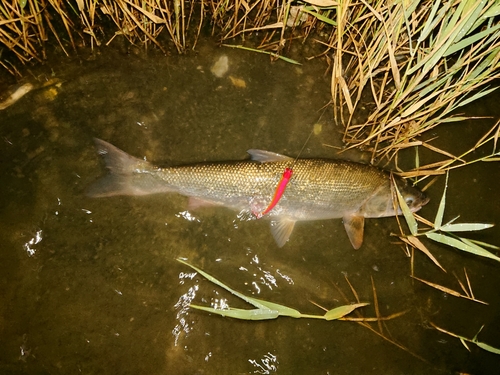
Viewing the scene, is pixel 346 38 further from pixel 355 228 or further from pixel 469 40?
pixel 355 228

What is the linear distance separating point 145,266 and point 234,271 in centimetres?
73

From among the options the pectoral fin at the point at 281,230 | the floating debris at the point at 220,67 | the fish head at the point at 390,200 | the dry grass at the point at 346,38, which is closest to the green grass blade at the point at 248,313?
the pectoral fin at the point at 281,230

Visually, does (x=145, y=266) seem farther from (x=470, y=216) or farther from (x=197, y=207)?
(x=470, y=216)

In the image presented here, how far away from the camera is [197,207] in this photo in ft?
9.94

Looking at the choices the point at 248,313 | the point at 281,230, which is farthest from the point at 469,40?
the point at 248,313

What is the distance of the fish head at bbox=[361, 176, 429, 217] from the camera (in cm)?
308

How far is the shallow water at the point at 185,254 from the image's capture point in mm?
2676

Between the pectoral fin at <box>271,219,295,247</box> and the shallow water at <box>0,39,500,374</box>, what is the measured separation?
0.31ft

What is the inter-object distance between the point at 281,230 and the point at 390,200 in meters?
1.00

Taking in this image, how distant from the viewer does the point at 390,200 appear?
121 inches

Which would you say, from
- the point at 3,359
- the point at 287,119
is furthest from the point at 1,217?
the point at 287,119

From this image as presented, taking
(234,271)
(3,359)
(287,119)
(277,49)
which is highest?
(277,49)

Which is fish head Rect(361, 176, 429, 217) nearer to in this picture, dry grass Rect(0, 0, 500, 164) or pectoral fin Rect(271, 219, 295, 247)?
dry grass Rect(0, 0, 500, 164)

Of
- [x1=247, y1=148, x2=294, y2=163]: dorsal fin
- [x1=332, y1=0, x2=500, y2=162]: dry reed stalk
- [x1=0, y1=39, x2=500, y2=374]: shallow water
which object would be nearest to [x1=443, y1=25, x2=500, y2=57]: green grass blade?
[x1=332, y1=0, x2=500, y2=162]: dry reed stalk
